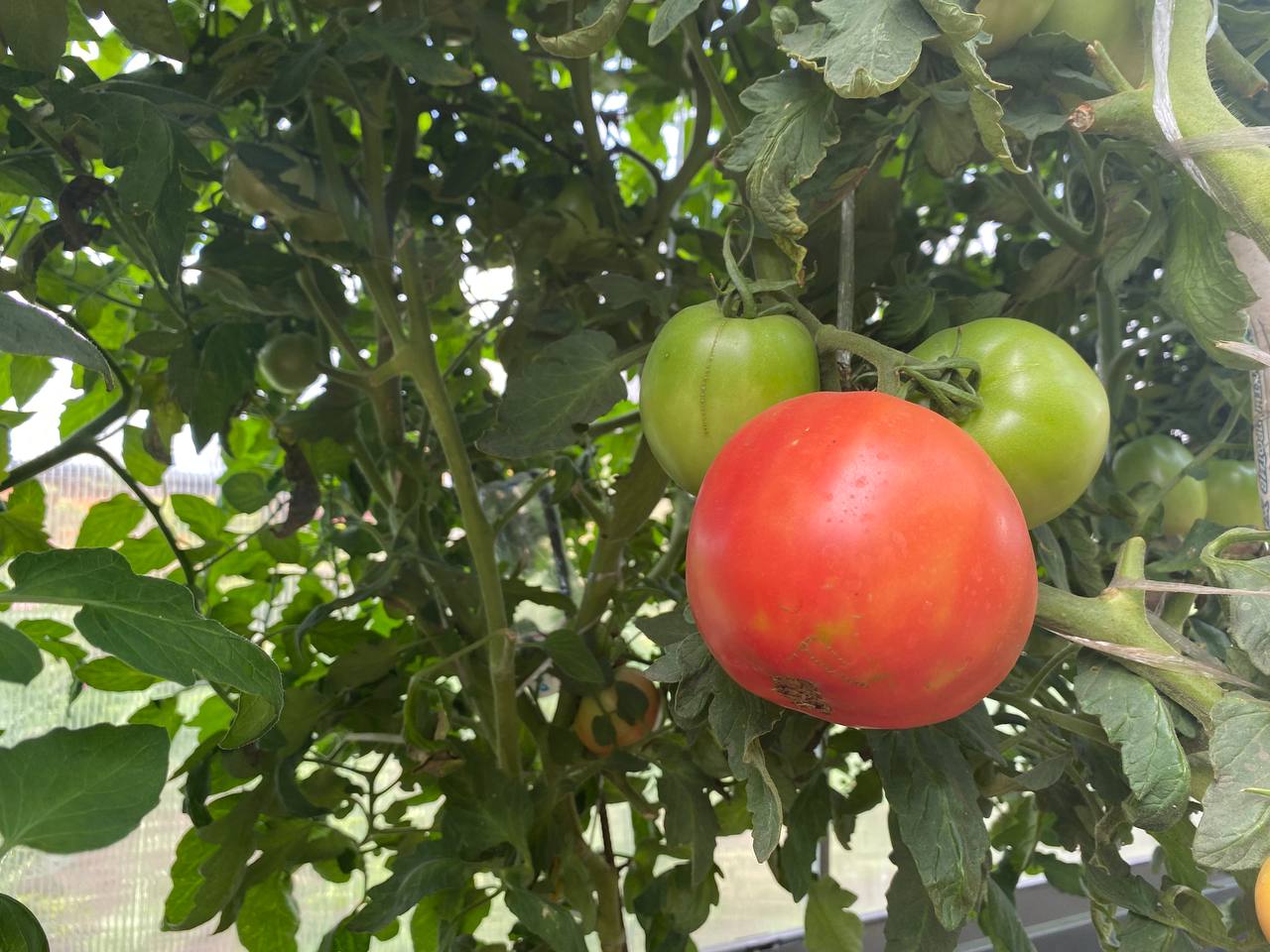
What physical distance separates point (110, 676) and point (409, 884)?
27 centimetres

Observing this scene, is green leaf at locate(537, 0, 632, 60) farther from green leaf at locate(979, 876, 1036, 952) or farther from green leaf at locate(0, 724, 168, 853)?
green leaf at locate(979, 876, 1036, 952)

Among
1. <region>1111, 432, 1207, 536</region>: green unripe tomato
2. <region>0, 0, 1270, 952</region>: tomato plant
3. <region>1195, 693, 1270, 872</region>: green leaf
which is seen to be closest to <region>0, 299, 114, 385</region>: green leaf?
<region>0, 0, 1270, 952</region>: tomato plant

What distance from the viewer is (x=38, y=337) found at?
257mm

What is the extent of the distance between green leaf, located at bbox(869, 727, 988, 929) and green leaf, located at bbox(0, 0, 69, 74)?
1.50ft

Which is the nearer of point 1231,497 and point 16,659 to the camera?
point 16,659

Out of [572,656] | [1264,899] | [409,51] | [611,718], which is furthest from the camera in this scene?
[611,718]

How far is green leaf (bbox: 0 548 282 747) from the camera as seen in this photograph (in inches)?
10.6

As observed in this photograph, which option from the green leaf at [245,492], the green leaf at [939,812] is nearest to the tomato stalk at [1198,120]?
the green leaf at [939,812]

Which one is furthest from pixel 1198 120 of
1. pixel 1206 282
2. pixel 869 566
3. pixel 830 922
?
pixel 830 922

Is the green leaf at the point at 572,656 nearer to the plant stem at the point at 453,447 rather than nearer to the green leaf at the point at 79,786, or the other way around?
the plant stem at the point at 453,447

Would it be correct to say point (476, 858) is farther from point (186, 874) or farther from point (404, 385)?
point (404, 385)

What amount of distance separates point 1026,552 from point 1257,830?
89 millimetres

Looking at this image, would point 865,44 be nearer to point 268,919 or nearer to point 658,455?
point 658,455

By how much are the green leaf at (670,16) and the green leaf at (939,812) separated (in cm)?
28
